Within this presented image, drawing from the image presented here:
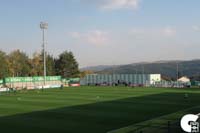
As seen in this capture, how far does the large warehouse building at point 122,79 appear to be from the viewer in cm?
9062

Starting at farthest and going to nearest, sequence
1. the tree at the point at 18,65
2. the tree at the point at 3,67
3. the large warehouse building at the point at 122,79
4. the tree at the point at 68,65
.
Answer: the tree at the point at 68,65, the tree at the point at 18,65, the tree at the point at 3,67, the large warehouse building at the point at 122,79

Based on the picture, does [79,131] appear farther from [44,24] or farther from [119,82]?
[119,82]

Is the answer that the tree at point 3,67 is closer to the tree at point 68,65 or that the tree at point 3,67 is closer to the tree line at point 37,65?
the tree line at point 37,65

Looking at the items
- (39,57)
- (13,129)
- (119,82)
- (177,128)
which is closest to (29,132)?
(13,129)

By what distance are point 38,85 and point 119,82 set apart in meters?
24.8

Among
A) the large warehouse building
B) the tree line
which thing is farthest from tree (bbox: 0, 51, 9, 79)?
the large warehouse building

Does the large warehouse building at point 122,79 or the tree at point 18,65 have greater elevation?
the tree at point 18,65

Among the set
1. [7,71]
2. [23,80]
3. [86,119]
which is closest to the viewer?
[86,119]

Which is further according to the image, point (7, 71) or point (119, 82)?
point (7, 71)

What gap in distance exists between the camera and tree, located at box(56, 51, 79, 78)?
402 ft

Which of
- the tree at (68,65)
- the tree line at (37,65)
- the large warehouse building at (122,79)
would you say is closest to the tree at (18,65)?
the tree line at (37,65)

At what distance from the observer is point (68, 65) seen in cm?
12231

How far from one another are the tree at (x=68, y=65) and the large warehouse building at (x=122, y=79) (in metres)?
20.9

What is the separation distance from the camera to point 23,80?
3236 inches
